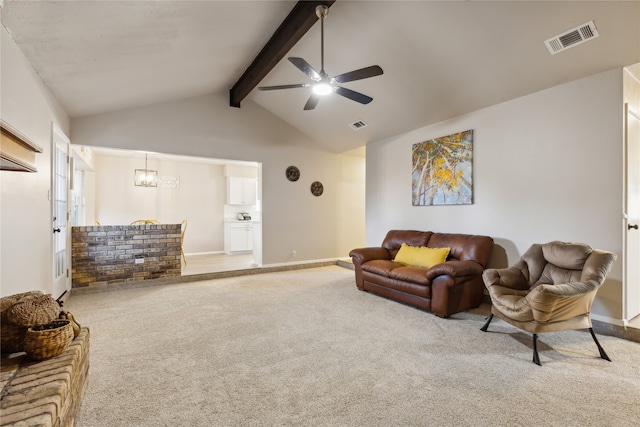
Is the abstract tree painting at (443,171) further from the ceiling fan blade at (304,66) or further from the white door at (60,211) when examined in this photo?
the white door at (60,211)

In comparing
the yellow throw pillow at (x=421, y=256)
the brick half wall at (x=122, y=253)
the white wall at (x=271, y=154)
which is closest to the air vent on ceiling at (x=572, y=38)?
the yellow throw pillow at (x=421, y=256)

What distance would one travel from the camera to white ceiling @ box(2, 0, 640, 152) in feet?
8.14

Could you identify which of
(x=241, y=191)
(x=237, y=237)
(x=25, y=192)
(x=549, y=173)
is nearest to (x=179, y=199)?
(x=241, y=191)

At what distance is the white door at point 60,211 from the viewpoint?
3.55 m

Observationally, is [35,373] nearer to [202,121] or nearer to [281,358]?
[281,358]

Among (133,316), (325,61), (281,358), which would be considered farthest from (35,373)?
(325,61)

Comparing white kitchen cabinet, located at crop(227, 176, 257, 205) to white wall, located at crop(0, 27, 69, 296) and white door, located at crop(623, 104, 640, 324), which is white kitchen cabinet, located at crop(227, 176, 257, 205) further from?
white door, located at crop(623, 104, 640, 324)

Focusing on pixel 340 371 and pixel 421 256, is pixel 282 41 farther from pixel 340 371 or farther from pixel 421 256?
pixel 340 371

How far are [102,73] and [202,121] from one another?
2.03 meters

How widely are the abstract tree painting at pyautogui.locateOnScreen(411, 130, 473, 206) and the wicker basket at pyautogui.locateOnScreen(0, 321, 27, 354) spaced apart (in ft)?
15.4

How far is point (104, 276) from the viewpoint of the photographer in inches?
179

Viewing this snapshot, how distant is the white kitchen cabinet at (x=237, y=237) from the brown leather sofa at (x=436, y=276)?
426 centimetres

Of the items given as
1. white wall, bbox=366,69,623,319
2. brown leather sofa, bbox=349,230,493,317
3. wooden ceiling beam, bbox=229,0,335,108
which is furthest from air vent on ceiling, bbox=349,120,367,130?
brown leather sofa, bbox=349,230,493,317

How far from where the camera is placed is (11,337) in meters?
1.60
